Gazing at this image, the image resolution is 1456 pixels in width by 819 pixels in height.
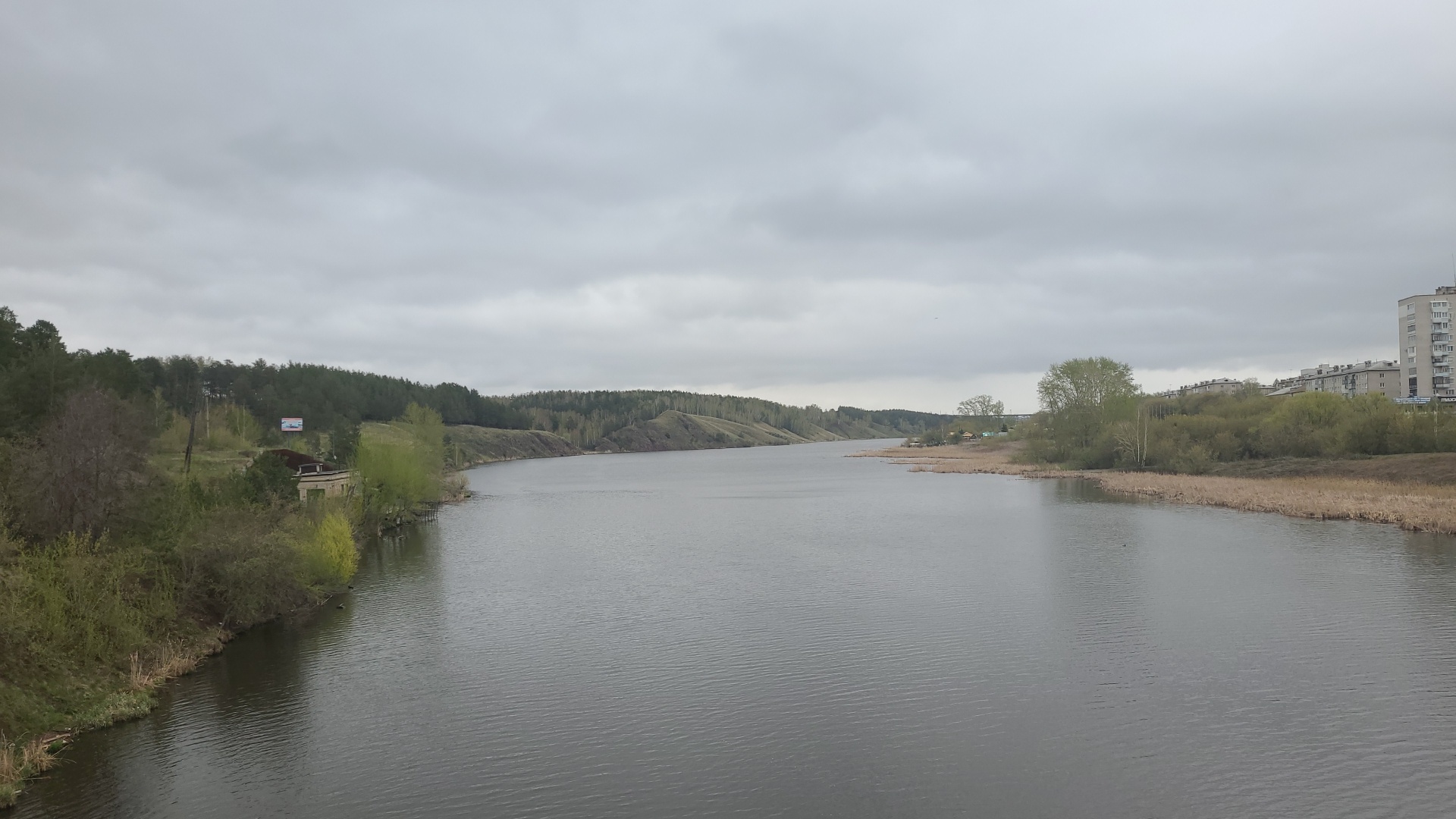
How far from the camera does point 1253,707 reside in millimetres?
15867

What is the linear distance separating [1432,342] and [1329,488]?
60.0 meters

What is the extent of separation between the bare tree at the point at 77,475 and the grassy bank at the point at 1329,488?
49.2 meters

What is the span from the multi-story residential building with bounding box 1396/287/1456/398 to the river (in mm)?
75974

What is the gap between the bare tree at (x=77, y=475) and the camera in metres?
20.9

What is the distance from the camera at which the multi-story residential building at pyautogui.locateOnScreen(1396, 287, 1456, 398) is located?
9012 cm

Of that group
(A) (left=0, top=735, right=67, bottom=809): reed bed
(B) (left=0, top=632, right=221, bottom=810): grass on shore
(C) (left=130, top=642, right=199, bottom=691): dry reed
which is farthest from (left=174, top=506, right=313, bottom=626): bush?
(A) (left=0, top=735, right=67, bottom=809): reed bed

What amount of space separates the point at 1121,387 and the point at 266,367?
3854 inches

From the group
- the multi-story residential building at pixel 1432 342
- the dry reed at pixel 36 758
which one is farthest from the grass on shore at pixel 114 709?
the multi-story residential building at pixel 1432 342

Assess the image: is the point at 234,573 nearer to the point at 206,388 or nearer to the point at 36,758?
the point at 36,758

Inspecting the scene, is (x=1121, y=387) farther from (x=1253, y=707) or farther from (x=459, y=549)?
(x=1253, y=707)

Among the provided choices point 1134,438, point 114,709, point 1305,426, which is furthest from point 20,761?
point 1134,438

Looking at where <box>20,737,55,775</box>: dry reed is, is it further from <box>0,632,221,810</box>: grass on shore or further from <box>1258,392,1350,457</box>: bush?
<box>1258,392,1350,457</box>: bush

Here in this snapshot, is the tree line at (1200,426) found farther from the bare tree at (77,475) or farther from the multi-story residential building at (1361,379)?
the bare tree at (77,475)

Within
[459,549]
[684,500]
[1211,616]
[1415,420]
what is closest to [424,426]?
[684,500]
